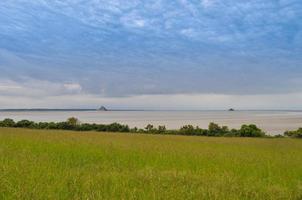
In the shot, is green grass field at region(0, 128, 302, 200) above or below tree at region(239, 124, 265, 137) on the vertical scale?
below

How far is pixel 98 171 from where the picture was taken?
40.5ft

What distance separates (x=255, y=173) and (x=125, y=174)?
488 cm

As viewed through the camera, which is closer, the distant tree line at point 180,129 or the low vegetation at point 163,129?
the distant tree line at point 180,129

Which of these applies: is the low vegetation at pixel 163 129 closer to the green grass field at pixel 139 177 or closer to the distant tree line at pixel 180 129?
the distant tree line at pixel 180 129

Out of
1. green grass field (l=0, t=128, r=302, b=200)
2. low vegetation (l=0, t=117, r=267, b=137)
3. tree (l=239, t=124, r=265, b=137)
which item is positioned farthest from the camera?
low vegetation (l=0, t=117, r=267, b=137)

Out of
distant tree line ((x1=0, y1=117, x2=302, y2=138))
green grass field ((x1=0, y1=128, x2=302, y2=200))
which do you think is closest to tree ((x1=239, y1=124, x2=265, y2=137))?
distant tree line ((x1=0, y1=117, x2=302, y2=138))

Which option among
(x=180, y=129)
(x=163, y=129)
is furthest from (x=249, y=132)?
(x=163, y=129)

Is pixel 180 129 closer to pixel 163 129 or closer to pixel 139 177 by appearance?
pixel 163 129

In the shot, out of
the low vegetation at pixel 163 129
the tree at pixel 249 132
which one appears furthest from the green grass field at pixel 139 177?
the low vegetation at pixel 163 129

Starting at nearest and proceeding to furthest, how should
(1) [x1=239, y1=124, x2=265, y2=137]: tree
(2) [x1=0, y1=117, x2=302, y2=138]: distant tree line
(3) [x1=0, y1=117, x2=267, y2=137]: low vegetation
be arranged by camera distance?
(1) [x1=239, y1=124, x2=265, y2=137]: tree < (2) [x1=0, y1=117, x2=302, y2=138]: distant tree line < (3) [x1=0, y1=117, x2=267, y2=137]: low vegetation

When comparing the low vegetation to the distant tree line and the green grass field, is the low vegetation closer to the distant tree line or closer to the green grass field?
the distant tree line

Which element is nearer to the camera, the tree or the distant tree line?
the tree

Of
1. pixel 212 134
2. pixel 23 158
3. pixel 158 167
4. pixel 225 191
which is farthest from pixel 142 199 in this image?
pixel 212 134

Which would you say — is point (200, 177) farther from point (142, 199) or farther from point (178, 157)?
point (178, 157)
